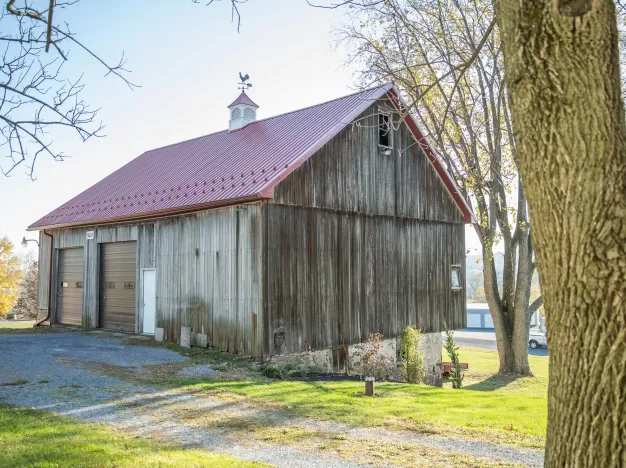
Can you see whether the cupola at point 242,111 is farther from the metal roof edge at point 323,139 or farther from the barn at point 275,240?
the metal roof edge at point 323,139

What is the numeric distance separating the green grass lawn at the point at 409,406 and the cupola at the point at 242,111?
1113cm

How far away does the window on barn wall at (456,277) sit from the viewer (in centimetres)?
1993

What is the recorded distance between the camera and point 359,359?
15938 mm

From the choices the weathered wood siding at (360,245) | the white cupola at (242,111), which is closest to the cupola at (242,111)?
the white cupola at (242,111)

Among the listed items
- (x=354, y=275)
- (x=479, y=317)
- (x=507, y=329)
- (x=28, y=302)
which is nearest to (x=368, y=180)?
(x=354, y=275)

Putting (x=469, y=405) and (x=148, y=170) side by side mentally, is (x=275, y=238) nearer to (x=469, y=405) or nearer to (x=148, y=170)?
(x=469, y=405)

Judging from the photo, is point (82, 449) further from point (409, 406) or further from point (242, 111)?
point (242, 111)

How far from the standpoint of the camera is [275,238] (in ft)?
45.1

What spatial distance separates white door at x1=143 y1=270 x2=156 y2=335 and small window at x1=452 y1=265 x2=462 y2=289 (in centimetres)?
972

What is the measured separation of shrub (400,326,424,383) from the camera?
16.0m

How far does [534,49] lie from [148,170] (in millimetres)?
18685

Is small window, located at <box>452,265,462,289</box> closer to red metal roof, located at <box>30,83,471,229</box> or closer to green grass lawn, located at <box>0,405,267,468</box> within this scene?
red metal roof, located at <box>30,83,471,229</box>

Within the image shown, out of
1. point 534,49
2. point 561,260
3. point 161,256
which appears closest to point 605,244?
point 561,260

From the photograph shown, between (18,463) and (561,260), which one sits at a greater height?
(561,260)
